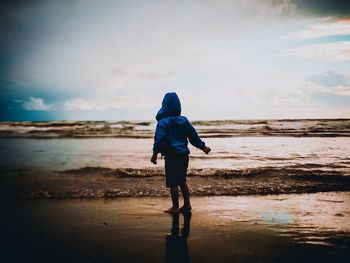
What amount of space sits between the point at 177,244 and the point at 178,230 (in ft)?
1.72

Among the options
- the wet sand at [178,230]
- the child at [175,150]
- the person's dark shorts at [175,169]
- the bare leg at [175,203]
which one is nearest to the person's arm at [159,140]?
the child at [175,150]

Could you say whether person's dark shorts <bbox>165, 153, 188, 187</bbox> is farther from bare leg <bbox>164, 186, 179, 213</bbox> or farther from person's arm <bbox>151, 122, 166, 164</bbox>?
person's arm <bbox>151, 122, 166, 164</bbox>

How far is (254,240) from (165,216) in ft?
5.21

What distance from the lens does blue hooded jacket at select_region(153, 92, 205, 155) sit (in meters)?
5.14

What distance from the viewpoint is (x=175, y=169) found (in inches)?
205

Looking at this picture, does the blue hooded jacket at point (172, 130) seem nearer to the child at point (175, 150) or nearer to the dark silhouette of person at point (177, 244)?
the child at point (175, 150)

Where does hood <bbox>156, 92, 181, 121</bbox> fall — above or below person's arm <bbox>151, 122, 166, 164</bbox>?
above

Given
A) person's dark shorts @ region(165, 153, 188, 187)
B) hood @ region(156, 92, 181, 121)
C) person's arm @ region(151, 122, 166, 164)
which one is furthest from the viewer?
hood @ region(156, 92, 181, 121)

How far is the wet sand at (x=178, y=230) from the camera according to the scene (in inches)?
135

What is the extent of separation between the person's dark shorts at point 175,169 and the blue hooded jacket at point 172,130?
11cm

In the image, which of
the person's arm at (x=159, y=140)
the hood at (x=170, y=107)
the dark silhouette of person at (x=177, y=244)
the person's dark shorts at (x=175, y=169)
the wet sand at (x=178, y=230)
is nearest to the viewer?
the dark silhouette of person at (x=177, y=244)

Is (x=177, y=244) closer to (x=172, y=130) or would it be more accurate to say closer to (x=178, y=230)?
(x=178, y=230)

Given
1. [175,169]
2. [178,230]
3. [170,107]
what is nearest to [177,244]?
[178,230]

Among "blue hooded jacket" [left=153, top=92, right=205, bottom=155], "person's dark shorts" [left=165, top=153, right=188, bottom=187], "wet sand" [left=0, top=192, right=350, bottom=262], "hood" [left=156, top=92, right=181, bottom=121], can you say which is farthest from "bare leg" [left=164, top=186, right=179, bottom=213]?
"hood" [left=156, top=92, right=181, bottom=121]
